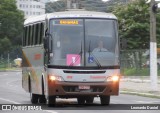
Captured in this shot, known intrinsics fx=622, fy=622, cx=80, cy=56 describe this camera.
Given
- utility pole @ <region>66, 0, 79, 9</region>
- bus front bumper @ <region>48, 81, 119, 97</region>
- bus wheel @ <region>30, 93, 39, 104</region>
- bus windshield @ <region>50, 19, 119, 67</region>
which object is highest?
utility pole @ <region>66, 0, 79, 9</region>

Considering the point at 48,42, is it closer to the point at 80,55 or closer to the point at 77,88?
the point at 80,55

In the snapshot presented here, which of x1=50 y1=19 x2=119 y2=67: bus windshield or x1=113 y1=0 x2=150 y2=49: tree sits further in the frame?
x1=113 y1=0 x2=150 y2=49: tree

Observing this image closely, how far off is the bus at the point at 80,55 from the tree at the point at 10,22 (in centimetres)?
8288

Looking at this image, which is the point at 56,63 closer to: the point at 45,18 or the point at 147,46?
the point at 45,18

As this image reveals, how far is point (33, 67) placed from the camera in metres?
24.1

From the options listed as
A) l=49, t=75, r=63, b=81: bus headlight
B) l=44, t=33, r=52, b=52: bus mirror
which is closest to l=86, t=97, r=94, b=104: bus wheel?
l=49, t=75, r=63, b=81: bus headlight

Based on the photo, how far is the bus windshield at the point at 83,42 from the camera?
20781 mm

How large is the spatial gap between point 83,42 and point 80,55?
19.8 inches

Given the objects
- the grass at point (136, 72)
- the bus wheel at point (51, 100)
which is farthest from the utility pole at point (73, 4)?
the bus wheel at point (51, 100)

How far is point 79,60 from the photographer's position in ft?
68.2

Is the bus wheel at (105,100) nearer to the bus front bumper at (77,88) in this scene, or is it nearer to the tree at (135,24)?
the bus front bumper at (77,88)

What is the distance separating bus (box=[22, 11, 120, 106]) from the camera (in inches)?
810

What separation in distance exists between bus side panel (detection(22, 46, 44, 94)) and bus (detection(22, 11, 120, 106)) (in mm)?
763

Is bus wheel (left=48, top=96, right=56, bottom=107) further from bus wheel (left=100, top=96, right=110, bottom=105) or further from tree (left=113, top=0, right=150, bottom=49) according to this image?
tree (left=113, top=0, right=150, bottom=49)
